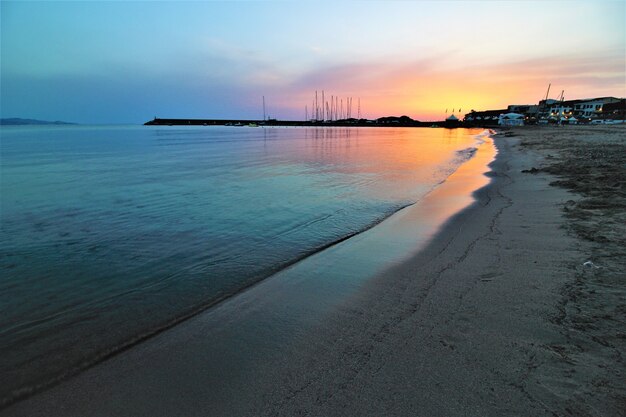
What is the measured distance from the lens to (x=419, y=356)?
3846mm

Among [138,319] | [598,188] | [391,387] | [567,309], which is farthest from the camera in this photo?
[598,188]

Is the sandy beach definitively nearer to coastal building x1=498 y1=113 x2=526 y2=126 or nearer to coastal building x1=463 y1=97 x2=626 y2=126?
coastal building x1=463 y1=97 x2=626 y2=126

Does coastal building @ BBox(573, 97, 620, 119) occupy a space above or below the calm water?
above

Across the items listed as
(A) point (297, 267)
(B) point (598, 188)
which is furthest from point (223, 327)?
(B) point (598, 188)

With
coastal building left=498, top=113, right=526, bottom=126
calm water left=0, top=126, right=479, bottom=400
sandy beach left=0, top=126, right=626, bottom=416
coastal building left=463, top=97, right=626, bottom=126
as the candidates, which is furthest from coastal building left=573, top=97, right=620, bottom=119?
sandy beach left=0, top=126, right=626, bottom=416

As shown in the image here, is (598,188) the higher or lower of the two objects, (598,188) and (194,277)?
the higher

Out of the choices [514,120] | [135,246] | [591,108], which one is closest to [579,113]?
[591,108]

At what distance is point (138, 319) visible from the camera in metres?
5.32

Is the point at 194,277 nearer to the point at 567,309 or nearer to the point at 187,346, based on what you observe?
the point at 187,346

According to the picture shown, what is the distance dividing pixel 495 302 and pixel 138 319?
559 centimetres

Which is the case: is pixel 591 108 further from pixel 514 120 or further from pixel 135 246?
pixel 135 246

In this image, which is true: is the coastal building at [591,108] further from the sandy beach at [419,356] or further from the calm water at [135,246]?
the sandy beach at [419,356]

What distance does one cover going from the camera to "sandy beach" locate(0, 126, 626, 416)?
10.5 ft

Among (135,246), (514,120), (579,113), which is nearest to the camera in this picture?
(135,246)
